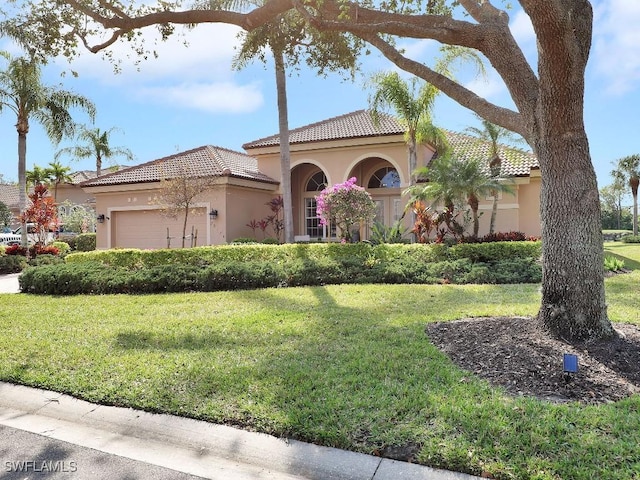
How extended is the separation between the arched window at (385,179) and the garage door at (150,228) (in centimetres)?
862

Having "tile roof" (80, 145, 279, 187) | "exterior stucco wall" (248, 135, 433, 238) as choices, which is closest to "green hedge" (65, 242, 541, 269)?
"tile roof" (80, 145, 279, 187)

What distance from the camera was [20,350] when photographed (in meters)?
5.95

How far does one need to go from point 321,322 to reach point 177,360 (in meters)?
2.50

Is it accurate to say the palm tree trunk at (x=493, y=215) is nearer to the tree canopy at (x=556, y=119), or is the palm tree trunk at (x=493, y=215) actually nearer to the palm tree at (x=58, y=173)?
the tree canopy at (x=556, y=119)

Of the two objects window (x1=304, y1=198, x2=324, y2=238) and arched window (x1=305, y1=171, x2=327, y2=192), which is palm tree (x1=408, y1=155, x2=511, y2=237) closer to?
arched window (x1=305, y1=171, x2=327, y2=192)

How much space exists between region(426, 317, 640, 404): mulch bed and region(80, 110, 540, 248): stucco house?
573 inches

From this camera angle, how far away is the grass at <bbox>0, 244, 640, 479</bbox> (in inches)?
127

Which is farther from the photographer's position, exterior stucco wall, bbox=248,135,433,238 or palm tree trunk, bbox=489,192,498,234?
exterior stucco wall, bbox=248,135,433,238

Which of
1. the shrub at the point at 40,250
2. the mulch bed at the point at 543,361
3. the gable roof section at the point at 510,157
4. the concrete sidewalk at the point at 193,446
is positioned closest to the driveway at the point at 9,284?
the shrub at the point at 40,250

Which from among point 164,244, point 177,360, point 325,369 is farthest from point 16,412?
point 164,244

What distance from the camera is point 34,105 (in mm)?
21766

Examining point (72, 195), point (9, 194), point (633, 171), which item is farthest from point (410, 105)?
point (9, 194)

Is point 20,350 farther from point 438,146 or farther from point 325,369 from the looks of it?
point 438,146

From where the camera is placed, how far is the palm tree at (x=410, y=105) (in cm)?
1817
